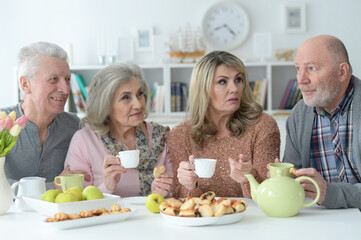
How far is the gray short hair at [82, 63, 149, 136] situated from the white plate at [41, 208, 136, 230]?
2.84 ft

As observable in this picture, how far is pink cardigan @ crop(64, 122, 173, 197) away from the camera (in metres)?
2.44

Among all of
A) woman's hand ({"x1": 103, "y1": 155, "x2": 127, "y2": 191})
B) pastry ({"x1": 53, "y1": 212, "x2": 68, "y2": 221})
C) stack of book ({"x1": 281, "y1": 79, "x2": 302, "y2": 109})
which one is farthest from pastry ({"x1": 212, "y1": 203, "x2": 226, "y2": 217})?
stack of book ({"x1": 281, "y1": 79, "x2": 302, "y2": 109})

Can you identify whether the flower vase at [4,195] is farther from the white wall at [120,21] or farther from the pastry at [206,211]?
the white wall at [120,21]

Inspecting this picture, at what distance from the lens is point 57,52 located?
2.62 meters

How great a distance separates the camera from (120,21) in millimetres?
5074

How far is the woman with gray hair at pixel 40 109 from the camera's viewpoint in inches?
102

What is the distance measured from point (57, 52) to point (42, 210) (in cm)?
110

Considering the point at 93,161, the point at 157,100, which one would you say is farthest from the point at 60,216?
the point at 157,100

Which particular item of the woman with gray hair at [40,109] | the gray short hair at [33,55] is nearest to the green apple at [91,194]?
the woman with gray hair at [40,109]

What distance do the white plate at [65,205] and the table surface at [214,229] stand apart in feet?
0.16

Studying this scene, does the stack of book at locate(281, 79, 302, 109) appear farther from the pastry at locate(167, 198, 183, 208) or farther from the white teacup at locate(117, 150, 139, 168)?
the pastry at locate(167, 198, 183, 208)

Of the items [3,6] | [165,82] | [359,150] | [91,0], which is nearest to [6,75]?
[3,6]

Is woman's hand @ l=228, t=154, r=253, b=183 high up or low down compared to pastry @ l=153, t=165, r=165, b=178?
up

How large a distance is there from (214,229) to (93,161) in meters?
1.04
